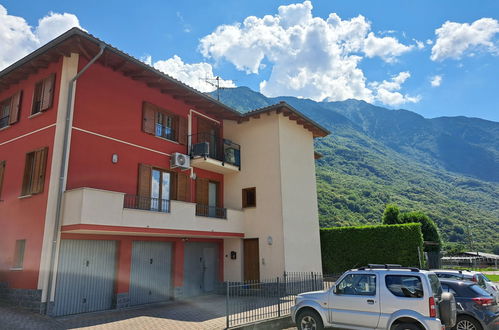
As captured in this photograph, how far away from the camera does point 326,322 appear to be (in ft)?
27.9

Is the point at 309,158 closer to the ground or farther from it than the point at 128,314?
farther from it

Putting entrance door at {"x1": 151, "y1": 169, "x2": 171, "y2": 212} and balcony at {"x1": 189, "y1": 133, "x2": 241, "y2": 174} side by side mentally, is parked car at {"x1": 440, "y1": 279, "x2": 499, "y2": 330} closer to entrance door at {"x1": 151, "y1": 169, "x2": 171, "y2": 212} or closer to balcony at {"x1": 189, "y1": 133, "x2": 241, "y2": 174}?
entrance door at {"x1": 151, "y1": 169, "x2": 171, "y2": 212}

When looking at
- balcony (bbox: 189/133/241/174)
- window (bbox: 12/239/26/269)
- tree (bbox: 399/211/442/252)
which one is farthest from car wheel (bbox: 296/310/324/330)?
tree (bbox: 399/211/442/252)

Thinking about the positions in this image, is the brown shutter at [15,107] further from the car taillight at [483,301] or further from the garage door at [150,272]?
the car taillight at [483,301]

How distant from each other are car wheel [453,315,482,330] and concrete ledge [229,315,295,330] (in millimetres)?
4435

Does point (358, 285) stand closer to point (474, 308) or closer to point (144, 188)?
point (474, 308)

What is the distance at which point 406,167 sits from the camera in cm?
9975

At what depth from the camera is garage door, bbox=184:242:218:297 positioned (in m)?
15.7

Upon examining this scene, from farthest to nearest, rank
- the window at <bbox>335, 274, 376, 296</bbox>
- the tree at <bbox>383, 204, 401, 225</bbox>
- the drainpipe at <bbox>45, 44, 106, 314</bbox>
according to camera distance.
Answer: the tree at <bbox>383, 204, 401, 225</bbox>, the drainpipe at <bbox>45, 44, 106, 314</bbox>, the window at <bbox>335, 274, 376, 296</bbox>

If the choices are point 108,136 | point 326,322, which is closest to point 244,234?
point 108,136

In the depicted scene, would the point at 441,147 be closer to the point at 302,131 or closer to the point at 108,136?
the point at 302,131

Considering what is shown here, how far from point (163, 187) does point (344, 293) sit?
355 inches

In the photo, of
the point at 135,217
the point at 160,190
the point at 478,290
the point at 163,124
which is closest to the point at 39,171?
the point at 135,217

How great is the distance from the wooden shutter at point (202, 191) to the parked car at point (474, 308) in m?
10.6
